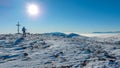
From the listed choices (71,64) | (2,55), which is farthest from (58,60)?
(2,55)

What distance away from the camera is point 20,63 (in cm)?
2308

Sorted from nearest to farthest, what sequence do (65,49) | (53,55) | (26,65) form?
(26,65)
(53,55)
(65,49)

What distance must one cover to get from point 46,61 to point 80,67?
5.60 m

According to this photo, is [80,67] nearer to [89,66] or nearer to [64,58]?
[89,66]

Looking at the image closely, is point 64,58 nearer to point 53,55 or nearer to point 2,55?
point 53,55

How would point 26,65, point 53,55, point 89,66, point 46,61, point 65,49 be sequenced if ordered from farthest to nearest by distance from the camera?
point 65,49, point 53,55, point 46,61, point 26,65, point 89,66

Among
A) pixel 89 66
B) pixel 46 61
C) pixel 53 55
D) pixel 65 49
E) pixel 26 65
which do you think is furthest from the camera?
pixel 65 49

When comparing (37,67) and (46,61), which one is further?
(46,61)

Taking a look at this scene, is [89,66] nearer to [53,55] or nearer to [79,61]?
[79,61]

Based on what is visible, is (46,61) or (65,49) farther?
(65,49)

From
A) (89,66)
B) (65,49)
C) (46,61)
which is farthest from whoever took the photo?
(65,49)

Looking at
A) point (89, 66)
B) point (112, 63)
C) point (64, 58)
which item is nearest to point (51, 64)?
point (64, 58)

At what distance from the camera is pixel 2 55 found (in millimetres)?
27859

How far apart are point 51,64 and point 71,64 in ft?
9.35
